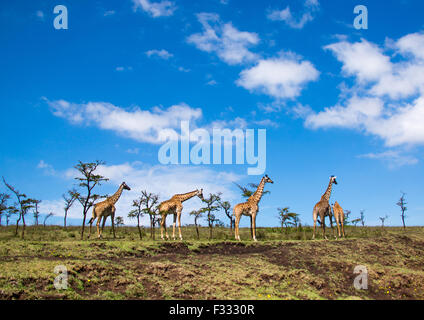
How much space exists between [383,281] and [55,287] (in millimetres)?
13706

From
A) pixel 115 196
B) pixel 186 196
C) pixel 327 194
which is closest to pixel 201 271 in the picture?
pixel 186 196

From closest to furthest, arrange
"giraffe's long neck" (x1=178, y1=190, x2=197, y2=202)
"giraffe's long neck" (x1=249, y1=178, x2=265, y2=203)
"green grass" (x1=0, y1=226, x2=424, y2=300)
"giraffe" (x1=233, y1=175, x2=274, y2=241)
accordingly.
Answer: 1. "green grass" (x1=0, y1=226, x2=424, y2=300)
2. "giraffe" (x1=233, y1=175, x2=274, y2=241)
3. "giraffe's long neck" (x1=249, y1=178, x2=265, y2=203)
4. "giraffe's long neck" (x1=178, y1=190, x2=197, y2=202)

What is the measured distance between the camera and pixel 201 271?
1478cm

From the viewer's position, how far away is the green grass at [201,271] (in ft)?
40.4

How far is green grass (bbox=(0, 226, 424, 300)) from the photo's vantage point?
1233 centimetres

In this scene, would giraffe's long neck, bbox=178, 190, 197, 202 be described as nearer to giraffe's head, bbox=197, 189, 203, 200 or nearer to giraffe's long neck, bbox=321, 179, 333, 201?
giraffe's head, bbox=197, 189, 203, 200

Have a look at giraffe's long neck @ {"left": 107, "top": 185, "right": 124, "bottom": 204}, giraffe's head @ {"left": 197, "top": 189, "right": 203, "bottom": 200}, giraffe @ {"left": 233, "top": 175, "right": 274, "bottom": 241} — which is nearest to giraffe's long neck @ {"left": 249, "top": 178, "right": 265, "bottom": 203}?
giraffe @ {"left": 233, "top": 175, "right": 274, "bottom": 241}

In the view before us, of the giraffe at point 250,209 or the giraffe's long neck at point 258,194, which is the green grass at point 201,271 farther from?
the giraffe's long neck at point 258,194

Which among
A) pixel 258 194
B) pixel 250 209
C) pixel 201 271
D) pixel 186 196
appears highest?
pixel 258 194

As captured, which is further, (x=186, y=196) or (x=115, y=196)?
(x=115, y=196)

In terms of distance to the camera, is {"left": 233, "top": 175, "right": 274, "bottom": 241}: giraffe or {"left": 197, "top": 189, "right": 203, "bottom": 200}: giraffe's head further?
{"left": 197, "top": 189, "right": 203, "bottom": 200}: giraffe's head

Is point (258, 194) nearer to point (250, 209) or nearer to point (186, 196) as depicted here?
point (250, 209)
